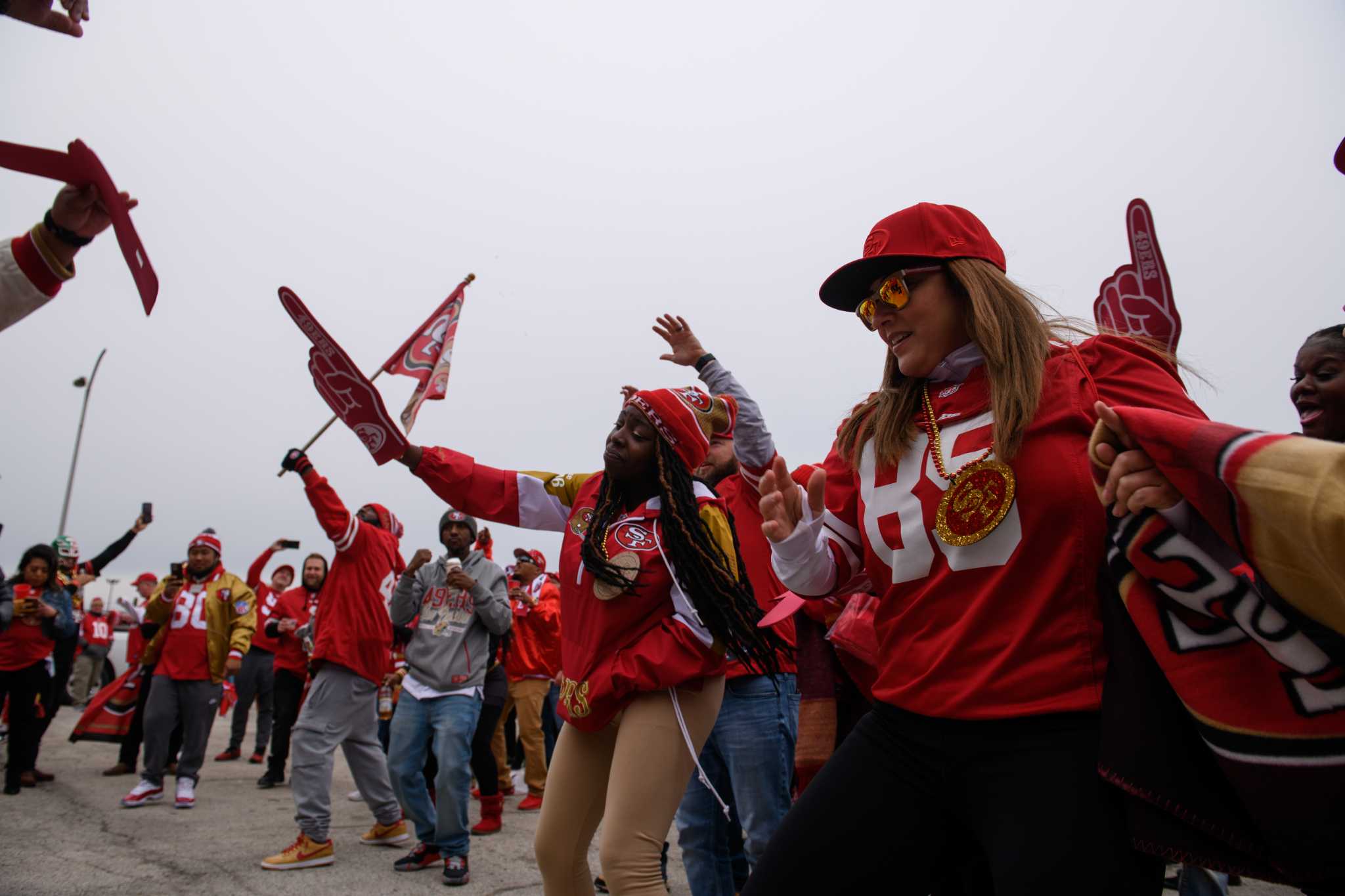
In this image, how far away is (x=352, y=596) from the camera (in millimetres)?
7137

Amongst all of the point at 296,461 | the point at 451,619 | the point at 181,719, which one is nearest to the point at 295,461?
the point at 296,461

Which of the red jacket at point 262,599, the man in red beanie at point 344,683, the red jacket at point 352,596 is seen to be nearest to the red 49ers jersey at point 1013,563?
the man in red beanie at point 344,683

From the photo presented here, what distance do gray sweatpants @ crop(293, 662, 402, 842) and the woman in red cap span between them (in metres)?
5.18

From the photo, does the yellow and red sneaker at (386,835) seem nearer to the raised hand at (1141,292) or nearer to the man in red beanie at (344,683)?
the man in red beanie at (344,683)

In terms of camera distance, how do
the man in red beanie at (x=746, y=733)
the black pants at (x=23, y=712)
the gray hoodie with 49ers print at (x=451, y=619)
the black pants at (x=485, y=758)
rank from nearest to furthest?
the man in red beanie at (x=746, y=733) → the gray hoodie with 49ers print at (x=451, y=619) → the black pants at (x=485, y=758) → the black pants at (x=23, y=712)

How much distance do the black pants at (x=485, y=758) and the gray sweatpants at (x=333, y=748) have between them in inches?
26.5

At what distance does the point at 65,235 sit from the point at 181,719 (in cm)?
842

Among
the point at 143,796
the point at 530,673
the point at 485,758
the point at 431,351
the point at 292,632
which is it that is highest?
the point at 431,351

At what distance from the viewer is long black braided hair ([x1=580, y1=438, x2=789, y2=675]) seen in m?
3.60

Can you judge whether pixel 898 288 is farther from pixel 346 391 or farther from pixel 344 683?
pixel 344 683

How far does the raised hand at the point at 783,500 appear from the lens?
7.84 feet

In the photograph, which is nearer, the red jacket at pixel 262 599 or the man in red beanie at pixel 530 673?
the man in red beanie at pixel 530 673

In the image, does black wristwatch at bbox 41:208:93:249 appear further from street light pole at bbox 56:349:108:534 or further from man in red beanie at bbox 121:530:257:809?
street light pole at bbox 56:349:108:534

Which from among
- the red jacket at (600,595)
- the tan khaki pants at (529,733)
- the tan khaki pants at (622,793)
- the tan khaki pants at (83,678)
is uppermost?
the red jacket at (600,595)
